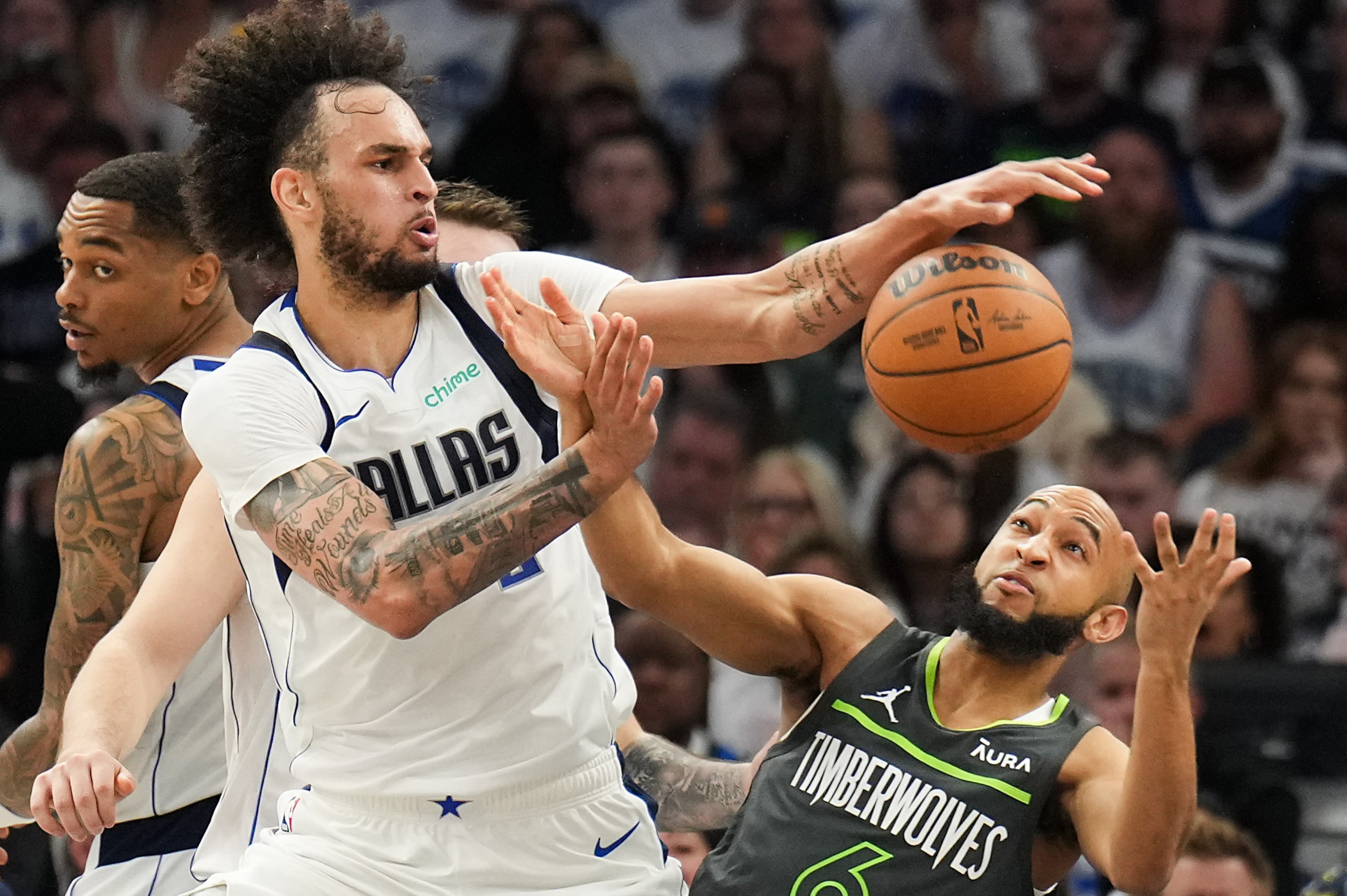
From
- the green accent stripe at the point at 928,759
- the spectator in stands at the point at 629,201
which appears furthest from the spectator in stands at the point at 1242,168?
the green accent stripe at the point at 928,759

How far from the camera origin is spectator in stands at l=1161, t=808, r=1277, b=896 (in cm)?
502

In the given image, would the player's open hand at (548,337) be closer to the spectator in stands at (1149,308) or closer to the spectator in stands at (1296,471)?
the spectator in stands at (1296,471)

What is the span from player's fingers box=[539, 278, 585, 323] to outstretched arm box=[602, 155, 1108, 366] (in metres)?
0.23

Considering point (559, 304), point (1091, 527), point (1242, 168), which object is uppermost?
point (559, 304)

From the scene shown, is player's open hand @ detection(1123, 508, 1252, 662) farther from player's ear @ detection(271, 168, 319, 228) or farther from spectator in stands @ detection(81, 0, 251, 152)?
spectator in stands @ detection(81, 0, 251, 152)

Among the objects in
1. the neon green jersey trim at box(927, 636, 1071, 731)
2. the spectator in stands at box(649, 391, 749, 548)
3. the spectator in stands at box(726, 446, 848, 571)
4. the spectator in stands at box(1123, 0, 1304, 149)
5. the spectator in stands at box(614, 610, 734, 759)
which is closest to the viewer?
the neon green jersey trim at box(927, 636, 1071, 731)

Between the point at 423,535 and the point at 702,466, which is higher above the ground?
the point at 423,535

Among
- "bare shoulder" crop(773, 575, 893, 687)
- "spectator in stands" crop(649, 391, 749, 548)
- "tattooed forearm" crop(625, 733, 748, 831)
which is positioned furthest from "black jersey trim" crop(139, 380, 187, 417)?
"spectator in stands" crop(649, 391, 749, 548)

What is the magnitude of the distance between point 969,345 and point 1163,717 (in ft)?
2.71

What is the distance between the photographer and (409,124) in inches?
130

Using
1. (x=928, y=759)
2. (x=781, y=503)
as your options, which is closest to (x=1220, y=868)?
(x=928, y=759)

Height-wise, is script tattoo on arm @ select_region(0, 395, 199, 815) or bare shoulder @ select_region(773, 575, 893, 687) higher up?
script tattoo on arm @ select_region(0, 395, 199, 815)

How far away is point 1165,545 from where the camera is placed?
324 centimetres

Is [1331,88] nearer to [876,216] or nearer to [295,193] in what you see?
[876,216]
